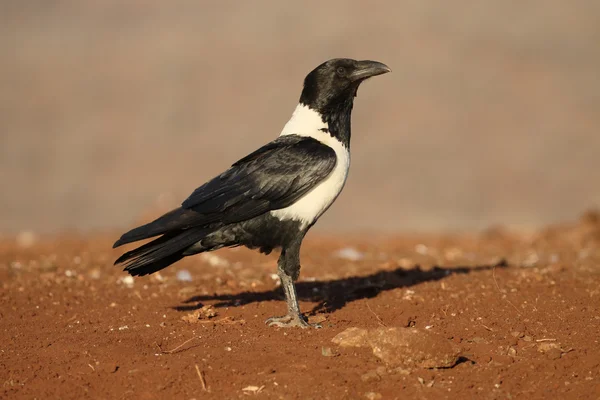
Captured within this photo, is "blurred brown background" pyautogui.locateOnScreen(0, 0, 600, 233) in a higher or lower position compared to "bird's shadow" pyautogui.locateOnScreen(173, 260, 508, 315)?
higher

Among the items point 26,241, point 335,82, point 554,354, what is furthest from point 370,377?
point 26,241

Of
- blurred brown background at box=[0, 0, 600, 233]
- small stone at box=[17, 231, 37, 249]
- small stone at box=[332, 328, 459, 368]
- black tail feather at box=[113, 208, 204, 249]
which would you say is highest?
blurred brown background at box=[0, 0, 600, 233]

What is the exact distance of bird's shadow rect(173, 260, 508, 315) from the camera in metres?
8.09

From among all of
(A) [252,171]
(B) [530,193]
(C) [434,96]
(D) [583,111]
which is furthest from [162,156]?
(A) [252,171]

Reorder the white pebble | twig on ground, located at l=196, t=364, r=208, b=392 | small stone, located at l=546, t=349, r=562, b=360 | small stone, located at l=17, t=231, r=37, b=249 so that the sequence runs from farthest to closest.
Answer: small stone, located at l=17, t=231, r=37, b=249
the white pebble
small stone, located at l=546, t=349, r=562, b=360
twig on ground, located at l=196, t=364, r=208, b=392

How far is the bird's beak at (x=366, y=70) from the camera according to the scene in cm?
778

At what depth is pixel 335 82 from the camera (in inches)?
307

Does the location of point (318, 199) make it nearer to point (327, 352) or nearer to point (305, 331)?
point (305, 331)

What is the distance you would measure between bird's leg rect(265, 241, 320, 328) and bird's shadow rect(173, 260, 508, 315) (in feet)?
1.60

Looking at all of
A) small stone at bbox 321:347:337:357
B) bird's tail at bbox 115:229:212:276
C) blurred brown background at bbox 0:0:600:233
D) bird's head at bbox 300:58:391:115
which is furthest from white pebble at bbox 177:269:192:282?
blurred brown background at bbox 0:0:600:233

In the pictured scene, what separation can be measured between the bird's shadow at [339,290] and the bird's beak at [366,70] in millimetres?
2000

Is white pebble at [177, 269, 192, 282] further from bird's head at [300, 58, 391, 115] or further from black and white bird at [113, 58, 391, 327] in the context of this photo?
bird's head at [300, 58, 391, 115]

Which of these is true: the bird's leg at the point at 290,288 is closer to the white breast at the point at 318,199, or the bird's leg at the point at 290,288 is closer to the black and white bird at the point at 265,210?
the black and white bird at the point at 265,210

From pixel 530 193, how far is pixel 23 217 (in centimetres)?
1359
